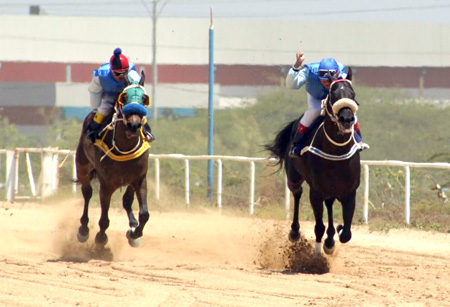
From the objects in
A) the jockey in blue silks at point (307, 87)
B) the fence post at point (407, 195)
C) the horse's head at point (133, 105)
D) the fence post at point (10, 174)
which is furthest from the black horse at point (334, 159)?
the fence post at point (10, 174)

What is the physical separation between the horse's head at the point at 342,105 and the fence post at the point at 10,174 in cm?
1048

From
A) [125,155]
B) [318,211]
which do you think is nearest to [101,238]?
[125,155]

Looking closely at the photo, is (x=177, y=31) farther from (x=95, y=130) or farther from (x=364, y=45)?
(x=95, y=130)

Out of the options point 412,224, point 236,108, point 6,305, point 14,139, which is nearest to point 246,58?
point 236,108

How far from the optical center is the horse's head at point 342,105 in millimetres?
8328

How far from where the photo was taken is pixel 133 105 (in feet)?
30.7

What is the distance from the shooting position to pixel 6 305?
273 inches

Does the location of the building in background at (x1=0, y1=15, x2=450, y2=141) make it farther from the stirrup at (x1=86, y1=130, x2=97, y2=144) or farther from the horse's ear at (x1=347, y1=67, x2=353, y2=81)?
the horse's ear at (x1=347, y1=67, x2=353, y2=81)

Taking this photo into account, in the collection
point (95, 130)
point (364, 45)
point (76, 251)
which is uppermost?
point (364, 45)

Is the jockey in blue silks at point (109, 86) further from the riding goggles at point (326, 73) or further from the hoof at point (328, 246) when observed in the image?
the hoof at point (328, 246)

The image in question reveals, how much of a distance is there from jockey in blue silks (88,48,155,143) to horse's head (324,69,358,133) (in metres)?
2.58

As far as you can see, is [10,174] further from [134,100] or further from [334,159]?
[334,159]

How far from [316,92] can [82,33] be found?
3480cm

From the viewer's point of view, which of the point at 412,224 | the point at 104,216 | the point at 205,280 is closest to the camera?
the point at 205,280
